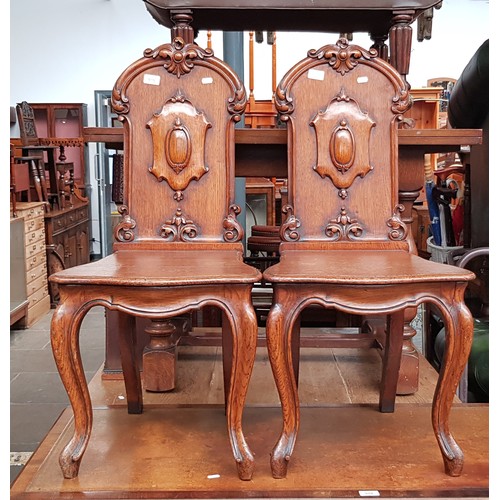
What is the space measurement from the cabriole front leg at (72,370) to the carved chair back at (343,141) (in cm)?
76

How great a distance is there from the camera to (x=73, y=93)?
8367 mm

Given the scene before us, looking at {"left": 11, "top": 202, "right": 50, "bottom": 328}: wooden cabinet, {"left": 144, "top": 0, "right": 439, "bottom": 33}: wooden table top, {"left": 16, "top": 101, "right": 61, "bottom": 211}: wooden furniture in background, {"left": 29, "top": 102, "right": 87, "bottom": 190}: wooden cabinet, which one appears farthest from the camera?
{"left": 29, "top": 102, "right": 87, "bottom": 190}: wooden cabinet

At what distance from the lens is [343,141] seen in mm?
2020

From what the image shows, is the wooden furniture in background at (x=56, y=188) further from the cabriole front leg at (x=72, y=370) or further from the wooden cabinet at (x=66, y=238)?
the cabriole front leg at (x=72, y=370)

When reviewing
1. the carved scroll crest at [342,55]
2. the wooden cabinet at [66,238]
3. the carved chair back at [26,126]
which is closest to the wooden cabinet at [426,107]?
the wooden cabinet at [66,238]

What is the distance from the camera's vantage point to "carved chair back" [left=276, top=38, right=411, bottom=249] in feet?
6.61

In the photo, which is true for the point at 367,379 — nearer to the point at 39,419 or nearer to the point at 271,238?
the point at 271,238

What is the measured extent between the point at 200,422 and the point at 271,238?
1886 mm

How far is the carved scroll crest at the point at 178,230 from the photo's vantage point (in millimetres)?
1996

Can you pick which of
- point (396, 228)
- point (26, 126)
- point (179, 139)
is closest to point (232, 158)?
point (179, 139)

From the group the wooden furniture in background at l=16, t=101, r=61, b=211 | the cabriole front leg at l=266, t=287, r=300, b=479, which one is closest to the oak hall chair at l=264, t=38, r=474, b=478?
the cabriole front leg at l=266, t=287, r=300, b=479

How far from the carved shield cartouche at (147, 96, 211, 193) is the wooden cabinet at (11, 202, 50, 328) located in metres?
3.31

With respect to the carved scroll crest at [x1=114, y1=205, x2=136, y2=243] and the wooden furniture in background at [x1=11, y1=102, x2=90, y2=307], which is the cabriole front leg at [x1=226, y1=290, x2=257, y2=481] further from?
the wooden furniture in background at [x1=11, y1=102, x2=90, y2=307]
